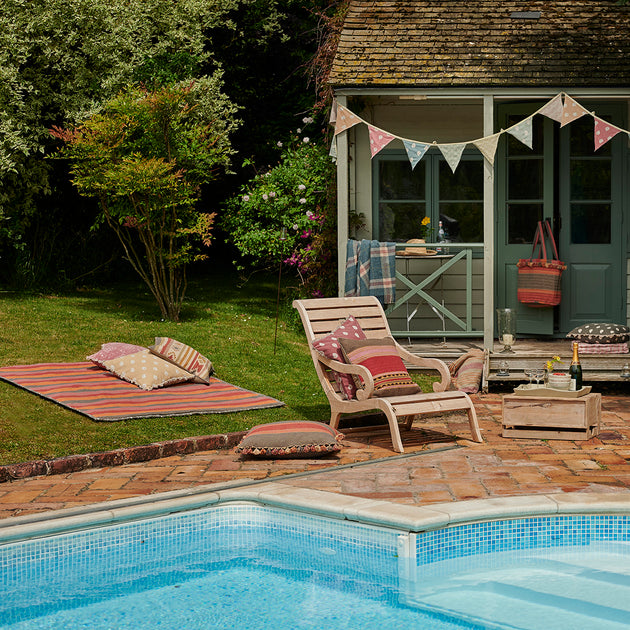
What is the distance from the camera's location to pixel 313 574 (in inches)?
190

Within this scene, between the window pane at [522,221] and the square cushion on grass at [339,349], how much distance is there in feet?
12.1

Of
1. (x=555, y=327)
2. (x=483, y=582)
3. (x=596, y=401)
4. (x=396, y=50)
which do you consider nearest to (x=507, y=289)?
(x=555, y=327)

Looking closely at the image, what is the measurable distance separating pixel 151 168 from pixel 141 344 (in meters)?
2.16

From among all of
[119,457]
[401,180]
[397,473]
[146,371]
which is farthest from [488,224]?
[119,457]

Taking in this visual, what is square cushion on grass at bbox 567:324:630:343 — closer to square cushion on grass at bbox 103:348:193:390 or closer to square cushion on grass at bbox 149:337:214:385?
square cushion on grass at bbox 149:337:214:385

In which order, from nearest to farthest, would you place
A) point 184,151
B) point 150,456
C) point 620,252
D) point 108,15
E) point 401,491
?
1. point 401,491
2. point 150,456
3. point 620,252
4. point 184,151
5. point 108,15

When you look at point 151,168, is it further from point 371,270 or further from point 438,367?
point 438,367

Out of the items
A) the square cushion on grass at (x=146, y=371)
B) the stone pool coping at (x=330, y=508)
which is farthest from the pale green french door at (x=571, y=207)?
the stone pool coping at (x=330, y=508)

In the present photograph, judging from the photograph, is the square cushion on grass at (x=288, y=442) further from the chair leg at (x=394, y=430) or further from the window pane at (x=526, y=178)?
the window pane at (x=526, y=178)

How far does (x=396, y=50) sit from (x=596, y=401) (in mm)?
4575

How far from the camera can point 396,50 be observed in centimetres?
993

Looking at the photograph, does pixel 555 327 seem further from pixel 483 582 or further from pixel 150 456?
pixel 483 582

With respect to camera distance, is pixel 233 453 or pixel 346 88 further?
pixel 346 88

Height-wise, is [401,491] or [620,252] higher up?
[620,252]
